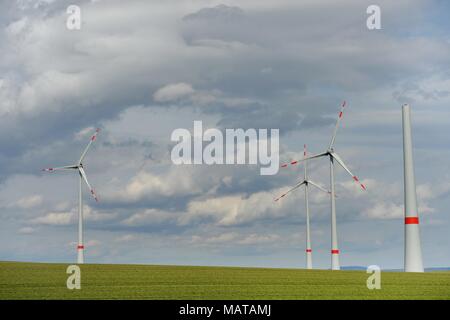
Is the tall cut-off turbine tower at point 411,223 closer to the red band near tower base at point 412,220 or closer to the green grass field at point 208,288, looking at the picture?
the red band near tower base at point 412,220

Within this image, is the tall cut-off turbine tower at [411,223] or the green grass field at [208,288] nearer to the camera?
the green grass field at [208,288]

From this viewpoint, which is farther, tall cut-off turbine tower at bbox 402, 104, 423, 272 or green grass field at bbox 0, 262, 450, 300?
tall cut-off turbine tower at bbox 402, 104, 423, 272

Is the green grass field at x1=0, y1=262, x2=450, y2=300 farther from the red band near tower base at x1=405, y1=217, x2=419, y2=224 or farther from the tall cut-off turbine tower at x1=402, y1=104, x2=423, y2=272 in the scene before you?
the red band near tower base at x1=405, y1=217, x2=419, y2=224

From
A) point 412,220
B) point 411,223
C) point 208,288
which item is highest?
point 412,220

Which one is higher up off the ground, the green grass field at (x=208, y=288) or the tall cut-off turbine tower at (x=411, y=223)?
the tall cut-off turbine tower at (x=411, y=223)

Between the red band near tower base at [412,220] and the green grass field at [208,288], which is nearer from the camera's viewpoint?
the green grass field at [208,288]

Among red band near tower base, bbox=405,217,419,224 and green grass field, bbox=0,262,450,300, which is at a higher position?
red band near tower base, bbox=405,217,419,224

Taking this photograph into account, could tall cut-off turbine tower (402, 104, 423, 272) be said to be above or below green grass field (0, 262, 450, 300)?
above

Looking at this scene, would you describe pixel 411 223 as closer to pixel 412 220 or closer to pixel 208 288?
pixel 412 220

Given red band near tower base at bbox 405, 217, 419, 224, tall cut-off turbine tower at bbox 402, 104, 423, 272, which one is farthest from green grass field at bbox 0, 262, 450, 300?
red band near tower base at bbox 405, 217, 419, 224

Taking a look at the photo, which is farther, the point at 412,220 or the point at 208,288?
the point at 412,220

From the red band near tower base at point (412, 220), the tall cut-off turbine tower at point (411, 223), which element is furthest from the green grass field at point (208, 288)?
the red band near tower base at point (412, 220)

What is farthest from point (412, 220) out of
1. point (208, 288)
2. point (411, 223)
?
point (208, 288)
